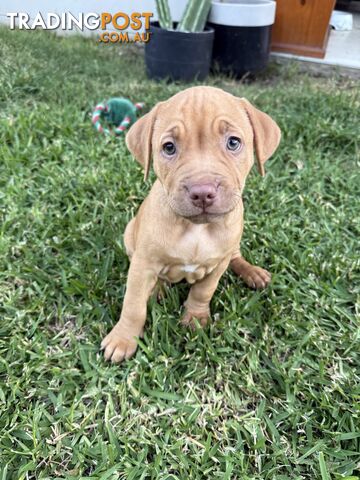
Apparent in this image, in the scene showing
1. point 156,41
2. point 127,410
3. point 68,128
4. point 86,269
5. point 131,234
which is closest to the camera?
point 127,410

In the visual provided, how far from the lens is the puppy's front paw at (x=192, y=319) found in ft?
9.84

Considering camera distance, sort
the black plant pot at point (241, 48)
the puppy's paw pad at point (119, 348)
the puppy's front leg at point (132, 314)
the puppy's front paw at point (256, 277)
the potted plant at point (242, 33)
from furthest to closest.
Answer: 1. the black plant pot at point (241, 48)
2. the potted plant at point (242, 33)
3. the puppy's front paw at point (256, 277)
4. the puppy's paw pad at point (119, 348)
5. the puppy's front leg at point (132, 314)

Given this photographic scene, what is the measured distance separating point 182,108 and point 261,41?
15.8ft

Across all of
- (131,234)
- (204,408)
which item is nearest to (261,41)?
(131,234)

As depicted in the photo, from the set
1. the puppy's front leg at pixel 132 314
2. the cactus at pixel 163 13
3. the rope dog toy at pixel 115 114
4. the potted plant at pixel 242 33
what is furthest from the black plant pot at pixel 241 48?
the puppy's front leg at pixel 132 314

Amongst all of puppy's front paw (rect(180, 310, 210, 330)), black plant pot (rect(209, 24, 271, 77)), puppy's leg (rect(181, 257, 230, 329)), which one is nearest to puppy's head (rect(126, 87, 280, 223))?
puppy's leg (rect(181, 257, 230, 329))

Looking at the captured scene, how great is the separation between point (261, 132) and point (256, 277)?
3.87 ft

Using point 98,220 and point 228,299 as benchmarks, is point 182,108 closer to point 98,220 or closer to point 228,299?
point 228,299

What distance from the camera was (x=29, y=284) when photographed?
3230 millimetres

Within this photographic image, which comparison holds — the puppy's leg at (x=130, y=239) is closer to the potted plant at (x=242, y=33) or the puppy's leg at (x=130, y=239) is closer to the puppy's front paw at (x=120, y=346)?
the puppy's front paw at (x=120, y=346)

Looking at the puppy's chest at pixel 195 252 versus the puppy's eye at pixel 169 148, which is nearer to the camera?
the puppy's eye at pixel 169 148

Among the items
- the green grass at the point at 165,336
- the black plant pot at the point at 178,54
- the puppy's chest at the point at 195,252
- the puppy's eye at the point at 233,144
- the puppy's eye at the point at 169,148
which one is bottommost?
the green grass at the point at 165,336

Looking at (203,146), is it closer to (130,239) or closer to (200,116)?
(200,116)

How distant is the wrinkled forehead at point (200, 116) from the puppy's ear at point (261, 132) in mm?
110
